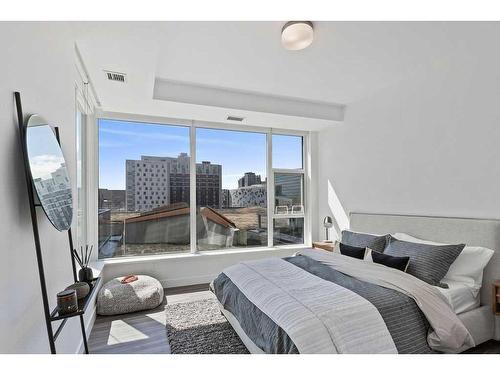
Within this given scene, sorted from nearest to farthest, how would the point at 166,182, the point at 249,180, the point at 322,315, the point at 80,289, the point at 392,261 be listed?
the point at 80,289 → the point at 322,315 → the point at 392,261 → the point at 166,182 → the point at 249,180

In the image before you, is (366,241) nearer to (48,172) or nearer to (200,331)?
(200,331)

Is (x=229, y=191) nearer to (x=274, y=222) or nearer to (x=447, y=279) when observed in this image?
(x=274, y=222)

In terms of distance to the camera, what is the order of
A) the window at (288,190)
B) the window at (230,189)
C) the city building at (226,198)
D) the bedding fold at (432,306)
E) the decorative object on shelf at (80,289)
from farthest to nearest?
the window at (288,190), the city building at (226,198), the window at (230,189), the bedding fold at (432,306), the decorative object on shelf at (80,289)

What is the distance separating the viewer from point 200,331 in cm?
257

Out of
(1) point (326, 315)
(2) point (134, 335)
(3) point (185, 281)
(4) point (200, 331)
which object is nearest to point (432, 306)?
(1) point (326, 315)

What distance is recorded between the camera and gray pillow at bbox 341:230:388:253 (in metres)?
2.99

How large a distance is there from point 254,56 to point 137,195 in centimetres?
259

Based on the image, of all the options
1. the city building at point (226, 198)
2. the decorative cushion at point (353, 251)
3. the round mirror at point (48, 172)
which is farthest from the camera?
the city building at point (226, 198)

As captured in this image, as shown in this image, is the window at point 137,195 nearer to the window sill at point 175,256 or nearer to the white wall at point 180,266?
the window sill at point 175,256

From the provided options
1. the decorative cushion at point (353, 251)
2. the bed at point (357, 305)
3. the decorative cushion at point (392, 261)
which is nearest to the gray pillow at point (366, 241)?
the decorative cushion at point (353, 251)

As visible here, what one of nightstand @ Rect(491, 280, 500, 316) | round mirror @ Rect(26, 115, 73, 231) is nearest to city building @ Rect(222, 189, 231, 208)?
round mirror @ Rect(26, 115, 73, 231)

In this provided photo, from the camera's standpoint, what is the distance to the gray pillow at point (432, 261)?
2.34 meters

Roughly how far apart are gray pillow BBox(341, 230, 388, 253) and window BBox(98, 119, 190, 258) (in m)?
2.38

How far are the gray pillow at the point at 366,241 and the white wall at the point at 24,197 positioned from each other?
288 cm
